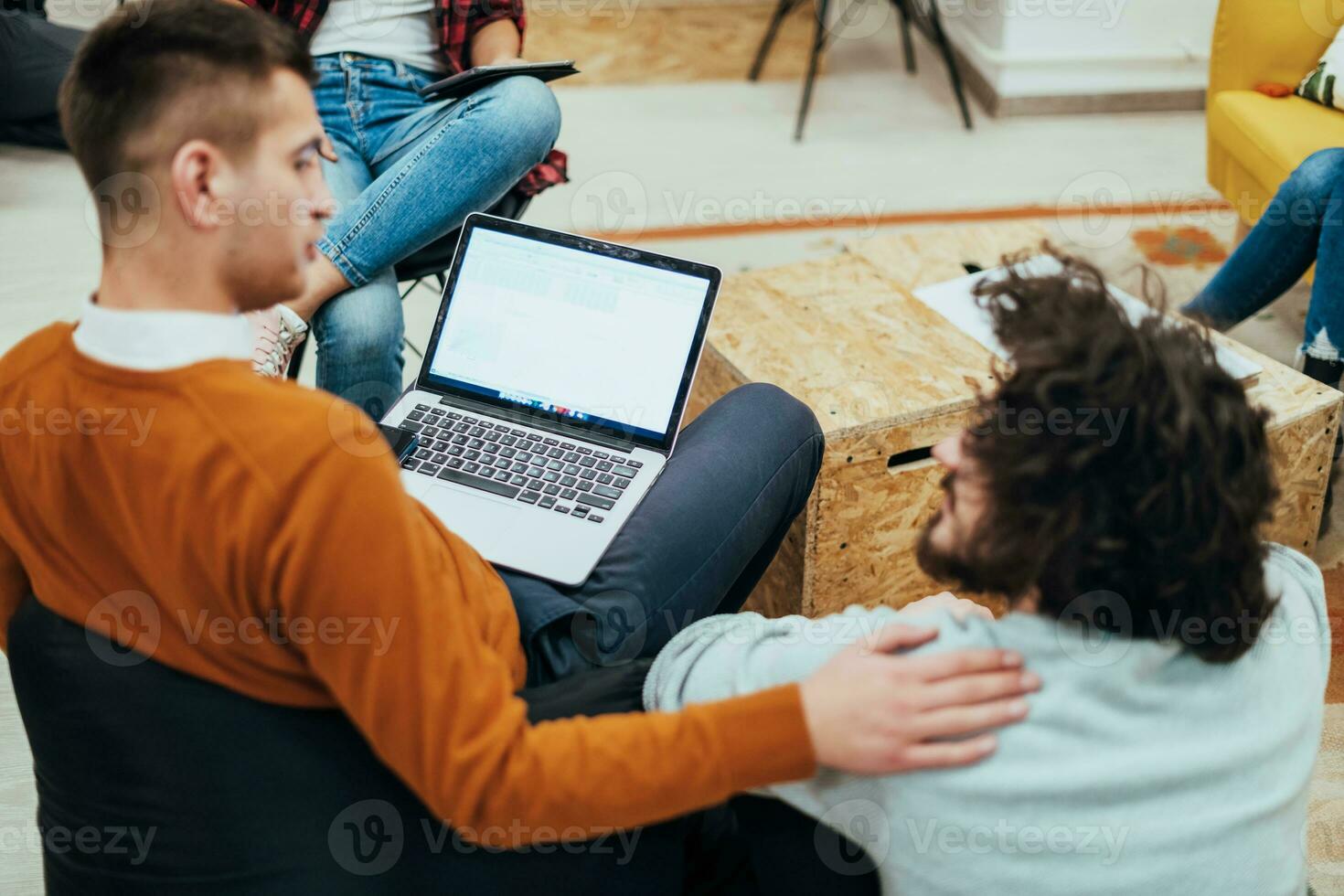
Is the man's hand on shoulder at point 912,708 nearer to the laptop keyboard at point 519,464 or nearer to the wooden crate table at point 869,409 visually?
the laptop keyboard at point 519,464

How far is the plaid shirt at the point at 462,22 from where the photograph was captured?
1.92 m

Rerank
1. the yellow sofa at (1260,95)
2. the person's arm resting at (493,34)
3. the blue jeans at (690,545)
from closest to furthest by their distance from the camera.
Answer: the blue jeans at (690,545)
the person's arm resting at (493,34)
the yellow sofa at (1260,95)

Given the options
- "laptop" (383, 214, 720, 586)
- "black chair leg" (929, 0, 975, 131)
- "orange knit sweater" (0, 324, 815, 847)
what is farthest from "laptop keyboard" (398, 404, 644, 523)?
"black chair leg" (929, 0, 975, 131)

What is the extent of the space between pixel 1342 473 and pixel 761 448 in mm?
1338

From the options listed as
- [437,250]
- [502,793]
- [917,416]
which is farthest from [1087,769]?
[437,250]

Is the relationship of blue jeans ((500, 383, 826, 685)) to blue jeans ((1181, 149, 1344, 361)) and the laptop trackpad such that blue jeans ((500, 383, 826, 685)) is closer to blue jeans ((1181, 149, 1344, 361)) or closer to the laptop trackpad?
the laptop trackpad

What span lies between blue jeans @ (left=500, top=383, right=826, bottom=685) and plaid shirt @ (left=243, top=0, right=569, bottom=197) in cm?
65

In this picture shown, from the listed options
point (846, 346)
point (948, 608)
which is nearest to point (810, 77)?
point (846, 346)

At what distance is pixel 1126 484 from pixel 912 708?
8.0 inches

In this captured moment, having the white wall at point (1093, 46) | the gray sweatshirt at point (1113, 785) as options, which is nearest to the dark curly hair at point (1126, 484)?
the gray sweatshirt at point (1113, 785)

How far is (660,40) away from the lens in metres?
3.93

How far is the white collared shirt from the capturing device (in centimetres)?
80

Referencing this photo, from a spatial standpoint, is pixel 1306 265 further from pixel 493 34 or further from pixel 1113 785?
pixel 1113 785

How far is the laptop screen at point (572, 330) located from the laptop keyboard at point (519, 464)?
0.05m
